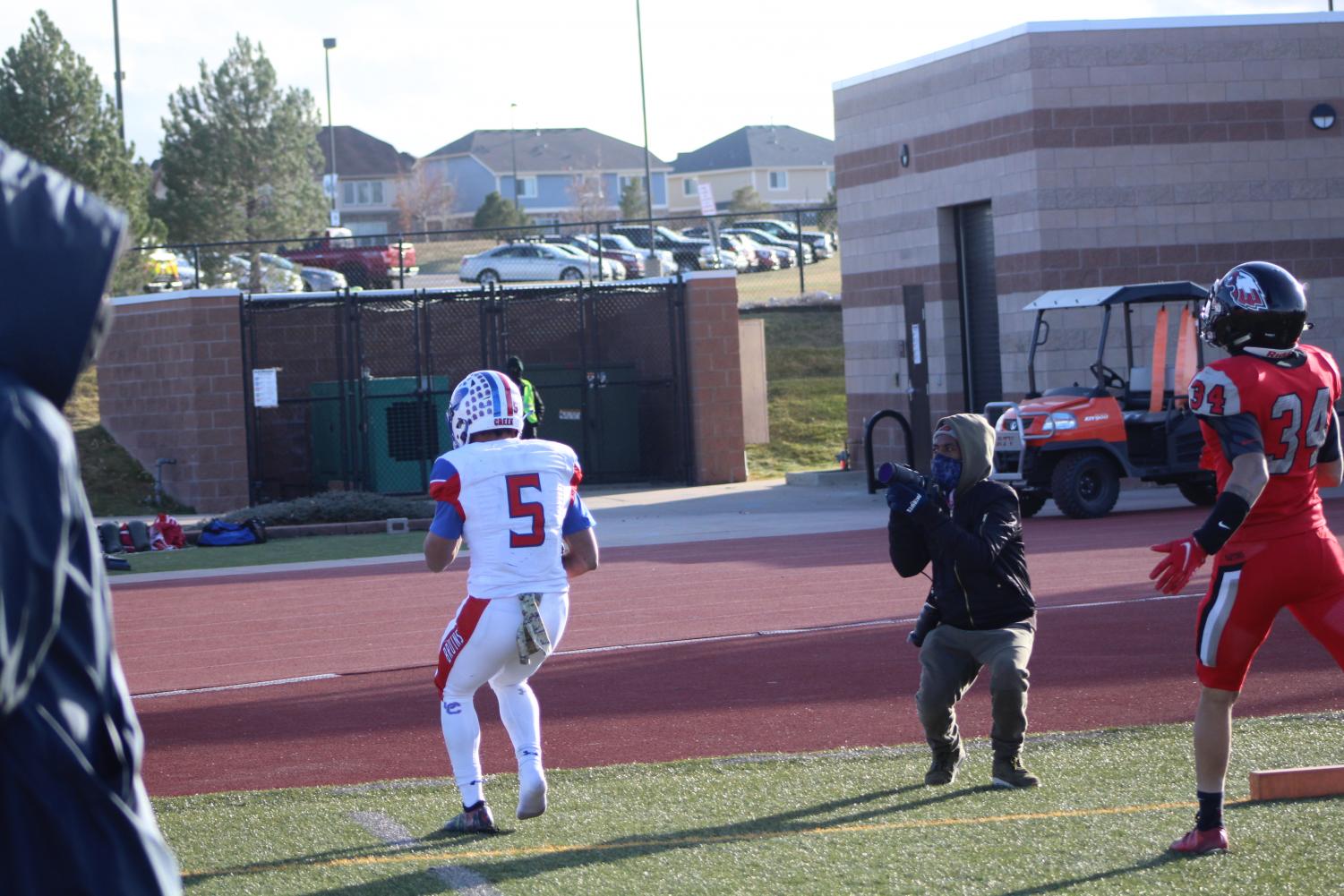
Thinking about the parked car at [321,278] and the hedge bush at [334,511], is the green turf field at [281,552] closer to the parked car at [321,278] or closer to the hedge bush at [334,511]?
the hedge bush at [334,511]

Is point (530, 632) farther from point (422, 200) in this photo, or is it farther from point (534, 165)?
point (534, 165)

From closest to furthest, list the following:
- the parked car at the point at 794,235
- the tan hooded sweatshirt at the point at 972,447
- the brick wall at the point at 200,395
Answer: the tan hooded sweatshirt at the point at 972,447
the brick wall at the point at 200,395
the parked car at the point at 794,235

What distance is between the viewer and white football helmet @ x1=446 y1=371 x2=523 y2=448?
20.5 feet

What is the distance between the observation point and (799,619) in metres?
12.0

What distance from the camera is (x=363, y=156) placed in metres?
94.4

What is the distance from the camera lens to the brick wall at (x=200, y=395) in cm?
2409

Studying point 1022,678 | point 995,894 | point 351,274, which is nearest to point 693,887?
point 995,894

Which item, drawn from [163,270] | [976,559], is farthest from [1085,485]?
[163,270]

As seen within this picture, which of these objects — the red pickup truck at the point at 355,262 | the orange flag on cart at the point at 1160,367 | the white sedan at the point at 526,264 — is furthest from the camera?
the white sedan at the point at 526,264

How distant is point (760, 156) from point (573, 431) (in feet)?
277

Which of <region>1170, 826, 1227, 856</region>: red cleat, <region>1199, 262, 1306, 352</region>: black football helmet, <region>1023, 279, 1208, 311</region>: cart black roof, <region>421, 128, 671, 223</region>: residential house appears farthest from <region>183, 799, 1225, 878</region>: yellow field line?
<region>421, 128, 671, 223</region>: residential house

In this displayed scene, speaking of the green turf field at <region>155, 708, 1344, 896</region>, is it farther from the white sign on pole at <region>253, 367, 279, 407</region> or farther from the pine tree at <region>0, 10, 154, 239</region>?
the pine tree at <region>0, 10, 154, 239</region>

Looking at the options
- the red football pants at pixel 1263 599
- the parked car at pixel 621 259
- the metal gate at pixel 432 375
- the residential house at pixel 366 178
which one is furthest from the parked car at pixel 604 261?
the residential house at pixel 366 178

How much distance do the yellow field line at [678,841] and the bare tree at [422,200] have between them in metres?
74.8
